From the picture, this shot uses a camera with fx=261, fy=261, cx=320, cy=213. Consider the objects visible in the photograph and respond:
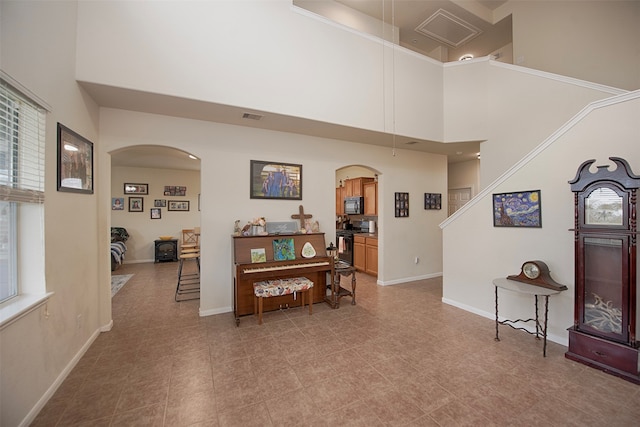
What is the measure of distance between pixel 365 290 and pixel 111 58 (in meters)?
4.81

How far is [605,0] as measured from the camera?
410 cm

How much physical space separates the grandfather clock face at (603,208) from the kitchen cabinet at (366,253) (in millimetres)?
3557

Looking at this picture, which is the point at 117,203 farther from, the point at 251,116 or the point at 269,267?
the point at 269,267

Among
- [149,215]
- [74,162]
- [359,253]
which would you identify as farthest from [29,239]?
[149,215]

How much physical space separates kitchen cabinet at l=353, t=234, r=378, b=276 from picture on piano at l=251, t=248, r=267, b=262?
289 cm

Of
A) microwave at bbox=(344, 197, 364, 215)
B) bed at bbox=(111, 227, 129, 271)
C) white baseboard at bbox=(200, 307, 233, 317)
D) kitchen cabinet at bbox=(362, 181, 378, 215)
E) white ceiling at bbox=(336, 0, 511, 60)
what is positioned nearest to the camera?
white baseboard at bbox=(200, 307, 233, 317)

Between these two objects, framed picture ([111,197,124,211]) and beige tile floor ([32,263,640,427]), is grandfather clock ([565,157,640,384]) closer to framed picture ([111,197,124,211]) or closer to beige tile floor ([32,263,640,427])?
beige tile floor ([32,263,640,427])

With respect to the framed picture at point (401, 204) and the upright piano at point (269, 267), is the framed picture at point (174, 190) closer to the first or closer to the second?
the upright piano at point (269, 267)

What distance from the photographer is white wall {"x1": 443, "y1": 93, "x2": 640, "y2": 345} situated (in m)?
2.56

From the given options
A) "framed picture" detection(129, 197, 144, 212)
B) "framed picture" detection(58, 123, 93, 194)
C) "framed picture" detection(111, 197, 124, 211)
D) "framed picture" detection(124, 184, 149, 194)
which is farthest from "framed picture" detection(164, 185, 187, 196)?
"framed picture" detection(58, 123, 93, 194)

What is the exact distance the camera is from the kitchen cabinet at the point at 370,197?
6156 millimetres

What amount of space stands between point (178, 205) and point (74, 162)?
6.07m

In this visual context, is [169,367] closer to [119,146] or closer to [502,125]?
[119,146]

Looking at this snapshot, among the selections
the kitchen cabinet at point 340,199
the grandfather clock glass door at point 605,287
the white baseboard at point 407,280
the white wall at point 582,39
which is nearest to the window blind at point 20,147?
the grandfather clock glass door at point 605,287
